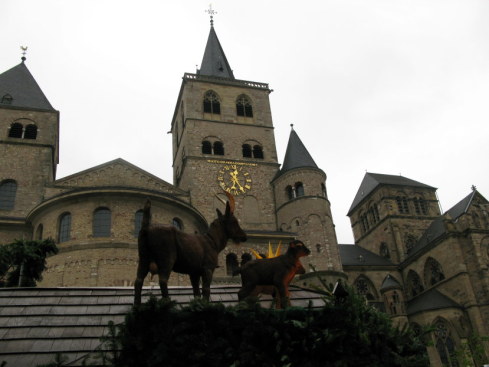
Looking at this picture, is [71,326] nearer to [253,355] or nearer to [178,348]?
[178,348]

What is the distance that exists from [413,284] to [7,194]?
37656 mm

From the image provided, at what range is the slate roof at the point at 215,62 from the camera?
53.2 meters

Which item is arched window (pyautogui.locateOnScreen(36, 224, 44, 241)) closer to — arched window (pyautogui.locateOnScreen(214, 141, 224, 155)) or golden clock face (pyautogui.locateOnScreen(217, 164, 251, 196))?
golden clock face (pyautogui.locateOnScreen(217, 164, 251, 196))

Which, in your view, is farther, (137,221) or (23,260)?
(137,221)

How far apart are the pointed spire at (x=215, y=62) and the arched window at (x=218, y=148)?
930 cm

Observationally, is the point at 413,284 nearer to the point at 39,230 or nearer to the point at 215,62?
the point at 215,62

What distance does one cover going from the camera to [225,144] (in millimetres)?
46062

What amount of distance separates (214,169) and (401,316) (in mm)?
A: 20953

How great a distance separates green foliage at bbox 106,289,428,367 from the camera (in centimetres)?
666

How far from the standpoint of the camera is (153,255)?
25.9 ft

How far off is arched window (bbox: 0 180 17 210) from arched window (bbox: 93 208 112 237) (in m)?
11.0

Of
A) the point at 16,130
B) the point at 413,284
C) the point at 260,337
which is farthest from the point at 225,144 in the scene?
the point at 260,337

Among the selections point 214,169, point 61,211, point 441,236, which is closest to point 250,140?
point 214,169

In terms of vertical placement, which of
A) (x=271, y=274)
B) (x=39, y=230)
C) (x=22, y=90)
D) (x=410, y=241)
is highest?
(x=22, y=90)
